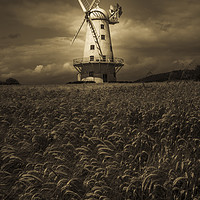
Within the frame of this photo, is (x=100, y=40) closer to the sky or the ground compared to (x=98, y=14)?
closer to the ground

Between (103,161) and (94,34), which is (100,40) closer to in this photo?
(94,34)

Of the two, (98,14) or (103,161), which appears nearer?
(103,161)

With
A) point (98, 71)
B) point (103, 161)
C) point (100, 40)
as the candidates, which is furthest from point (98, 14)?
point (103, 161)

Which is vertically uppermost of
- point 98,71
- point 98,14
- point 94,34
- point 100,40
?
point 98,14

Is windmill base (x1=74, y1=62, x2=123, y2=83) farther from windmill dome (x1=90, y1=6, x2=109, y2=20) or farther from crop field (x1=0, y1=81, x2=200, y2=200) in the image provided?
crop field (x1=0, y1=81, x2=200, y2=200)

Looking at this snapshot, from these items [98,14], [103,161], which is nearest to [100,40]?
[98,14]

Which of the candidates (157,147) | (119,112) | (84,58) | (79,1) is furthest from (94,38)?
(157,147)

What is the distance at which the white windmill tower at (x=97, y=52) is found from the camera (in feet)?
130

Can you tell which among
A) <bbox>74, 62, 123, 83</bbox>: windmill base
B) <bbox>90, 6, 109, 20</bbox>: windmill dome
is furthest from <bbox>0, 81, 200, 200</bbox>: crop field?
<bbox>90, 6, 109, 20</bbox>: windmill dome

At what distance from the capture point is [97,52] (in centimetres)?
3928

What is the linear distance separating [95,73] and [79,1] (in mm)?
15644

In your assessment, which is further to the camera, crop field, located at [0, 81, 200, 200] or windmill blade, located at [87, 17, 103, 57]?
windmill blade, located at [87, 17, 103, 57]

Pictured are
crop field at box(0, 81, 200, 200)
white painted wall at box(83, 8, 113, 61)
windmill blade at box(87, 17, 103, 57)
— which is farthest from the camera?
white painted wall at box(83, 8, 113, 61)

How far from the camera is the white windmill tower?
1555 inches
